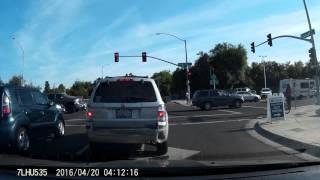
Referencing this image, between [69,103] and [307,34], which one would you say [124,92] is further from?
[69,103]

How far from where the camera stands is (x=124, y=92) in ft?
39.8

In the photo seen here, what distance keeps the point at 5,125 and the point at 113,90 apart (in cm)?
249

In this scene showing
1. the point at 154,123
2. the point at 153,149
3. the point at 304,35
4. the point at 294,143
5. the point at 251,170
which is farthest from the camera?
the point at 304,35

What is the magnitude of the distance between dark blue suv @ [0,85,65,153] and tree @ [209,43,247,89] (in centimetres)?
8655

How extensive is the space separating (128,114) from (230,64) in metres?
91.2

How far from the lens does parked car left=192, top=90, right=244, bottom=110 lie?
1655 inches

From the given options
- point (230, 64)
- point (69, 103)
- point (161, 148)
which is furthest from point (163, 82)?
point (230, 64)

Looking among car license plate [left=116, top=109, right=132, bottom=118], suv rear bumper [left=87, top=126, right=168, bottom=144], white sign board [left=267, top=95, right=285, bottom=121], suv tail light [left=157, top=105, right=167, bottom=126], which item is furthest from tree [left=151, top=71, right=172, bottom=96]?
white sign board [left=267, top=95, right=285, bottom=121]

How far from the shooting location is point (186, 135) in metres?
17.9

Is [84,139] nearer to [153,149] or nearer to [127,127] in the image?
[153,149]

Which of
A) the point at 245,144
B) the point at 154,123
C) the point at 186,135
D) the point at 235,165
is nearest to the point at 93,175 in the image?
the point at 235,165

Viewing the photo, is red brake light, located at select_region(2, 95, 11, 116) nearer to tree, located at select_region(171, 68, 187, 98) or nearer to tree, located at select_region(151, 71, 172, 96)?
tree, located at select_region(151, 71, 172, 96)

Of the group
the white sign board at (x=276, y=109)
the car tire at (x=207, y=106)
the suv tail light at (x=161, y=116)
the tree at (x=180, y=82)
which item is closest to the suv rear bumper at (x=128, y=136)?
the suv tail light at (x=161, y=116)

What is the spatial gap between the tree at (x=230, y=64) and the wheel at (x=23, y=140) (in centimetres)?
8916
